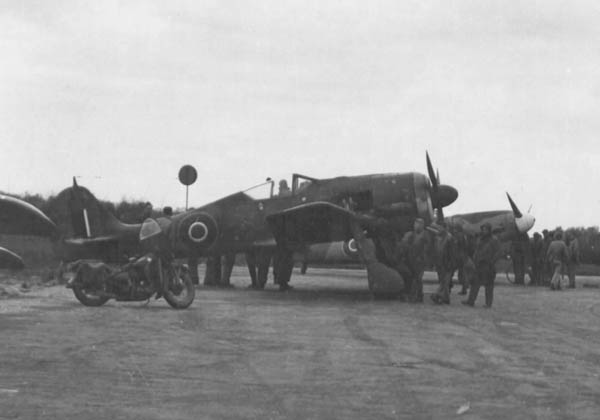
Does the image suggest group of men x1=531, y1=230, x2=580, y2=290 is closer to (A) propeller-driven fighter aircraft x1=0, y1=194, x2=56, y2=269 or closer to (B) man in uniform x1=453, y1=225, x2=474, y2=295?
(B) man in uniform x1=453, y1=225, x2=474, y2=295

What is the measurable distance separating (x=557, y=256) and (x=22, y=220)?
21.3 m

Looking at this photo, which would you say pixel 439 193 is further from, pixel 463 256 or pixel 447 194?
pixel 463 256

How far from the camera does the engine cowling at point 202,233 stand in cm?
2266

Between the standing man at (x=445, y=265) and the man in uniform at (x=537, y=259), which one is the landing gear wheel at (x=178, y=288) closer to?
the standing man at (x=445, y=265)

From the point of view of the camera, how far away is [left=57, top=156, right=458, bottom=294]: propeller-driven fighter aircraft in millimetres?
20125

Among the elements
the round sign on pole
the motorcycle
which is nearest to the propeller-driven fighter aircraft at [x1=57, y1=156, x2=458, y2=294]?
the round sign on pole

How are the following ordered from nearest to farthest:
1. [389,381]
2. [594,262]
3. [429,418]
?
[429,418], [389,381], [594,262]

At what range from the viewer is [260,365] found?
9.05m

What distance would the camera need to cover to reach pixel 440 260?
738 inches

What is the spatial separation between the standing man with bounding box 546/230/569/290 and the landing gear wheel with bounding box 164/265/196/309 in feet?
45.1

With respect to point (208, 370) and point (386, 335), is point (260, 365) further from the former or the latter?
point (386, 335)

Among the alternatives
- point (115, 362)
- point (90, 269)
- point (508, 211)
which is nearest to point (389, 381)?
point (115, 362)

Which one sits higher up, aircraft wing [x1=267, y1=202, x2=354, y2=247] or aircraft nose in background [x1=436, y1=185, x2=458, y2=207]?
aircraft nose in background [x1=436, y1=185, x2=458, y2=207]

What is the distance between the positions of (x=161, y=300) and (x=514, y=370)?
9.84m
